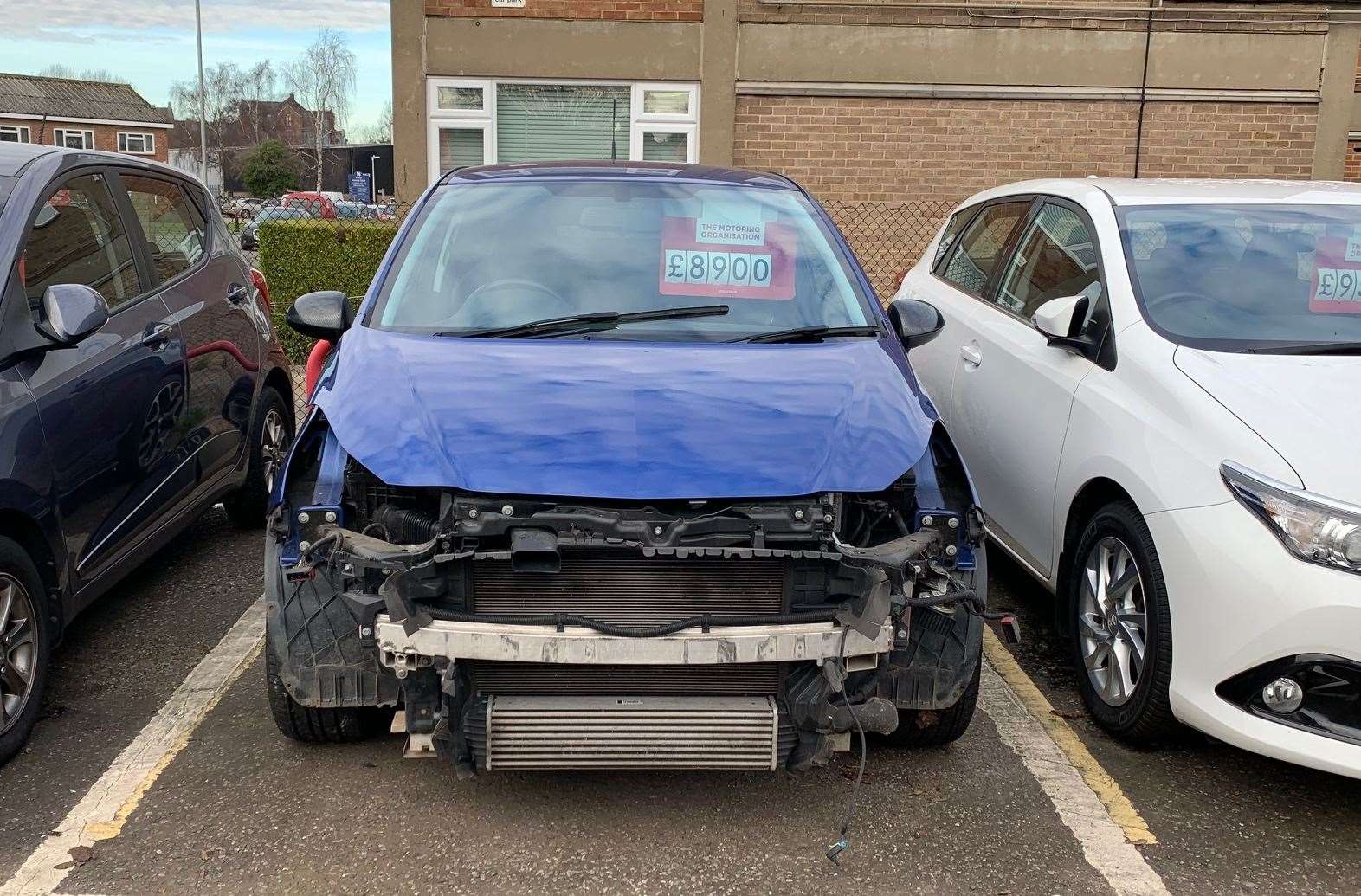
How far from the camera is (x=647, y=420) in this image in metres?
2.99

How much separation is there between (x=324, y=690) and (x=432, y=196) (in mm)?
2087

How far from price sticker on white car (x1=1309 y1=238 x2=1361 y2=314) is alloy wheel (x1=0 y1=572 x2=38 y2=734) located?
14.0 feet

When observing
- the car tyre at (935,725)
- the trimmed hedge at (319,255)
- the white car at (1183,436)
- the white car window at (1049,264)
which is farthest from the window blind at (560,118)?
the car tyre at (935,725)

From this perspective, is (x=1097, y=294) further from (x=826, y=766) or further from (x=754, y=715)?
(x=754, y=715)

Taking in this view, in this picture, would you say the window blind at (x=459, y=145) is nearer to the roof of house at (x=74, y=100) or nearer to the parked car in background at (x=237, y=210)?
the parked car in background at (x=237, y=210)

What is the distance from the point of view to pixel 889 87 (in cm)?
1196

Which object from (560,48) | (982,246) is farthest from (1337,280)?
(560,48)

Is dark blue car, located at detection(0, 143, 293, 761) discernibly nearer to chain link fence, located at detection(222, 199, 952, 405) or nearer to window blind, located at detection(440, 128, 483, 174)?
chain link fence, located at detection(222, 199, 952, 405)

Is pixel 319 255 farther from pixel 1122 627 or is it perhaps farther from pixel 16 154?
pixel 1122 627

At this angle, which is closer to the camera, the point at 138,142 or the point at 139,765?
the point at 139,765

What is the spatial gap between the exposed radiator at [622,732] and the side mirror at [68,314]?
75.6 inches

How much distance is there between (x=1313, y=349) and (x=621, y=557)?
245cm

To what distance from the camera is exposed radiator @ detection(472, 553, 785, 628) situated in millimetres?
2762

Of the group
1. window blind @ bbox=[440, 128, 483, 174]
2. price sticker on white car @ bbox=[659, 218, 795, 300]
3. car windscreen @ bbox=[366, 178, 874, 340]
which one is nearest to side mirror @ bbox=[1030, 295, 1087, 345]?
car windscreen @ bbox=[366, 178, 874, 340]
